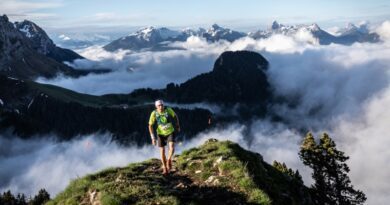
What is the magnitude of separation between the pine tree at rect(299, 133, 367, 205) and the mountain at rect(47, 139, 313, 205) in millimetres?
32280

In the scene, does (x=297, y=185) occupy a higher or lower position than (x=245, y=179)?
lower

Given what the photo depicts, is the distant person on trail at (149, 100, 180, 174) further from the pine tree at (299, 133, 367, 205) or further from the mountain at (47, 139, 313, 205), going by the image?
the pine tree at (299, 133, 367, 205)

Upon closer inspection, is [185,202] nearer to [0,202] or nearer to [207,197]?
[207,197]

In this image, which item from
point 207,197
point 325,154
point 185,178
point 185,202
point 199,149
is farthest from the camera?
point 325,154

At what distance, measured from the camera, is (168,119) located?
1122 inches

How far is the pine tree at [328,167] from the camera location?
A: 62994mm

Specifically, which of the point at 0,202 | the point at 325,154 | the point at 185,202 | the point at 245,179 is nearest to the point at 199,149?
the point at 245,179

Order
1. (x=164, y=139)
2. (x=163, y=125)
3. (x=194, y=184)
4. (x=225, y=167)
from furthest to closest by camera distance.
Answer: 1. (x=164, y=139)
2. (x=163, y=125)
3. (x=225, y=167)
4. (x=194, y=184)

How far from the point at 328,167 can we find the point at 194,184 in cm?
4177

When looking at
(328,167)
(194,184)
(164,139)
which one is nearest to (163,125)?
(164,139)

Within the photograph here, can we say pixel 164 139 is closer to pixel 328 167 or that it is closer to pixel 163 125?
pixel 163 125

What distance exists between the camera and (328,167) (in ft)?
209

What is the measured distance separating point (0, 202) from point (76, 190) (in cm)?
4725

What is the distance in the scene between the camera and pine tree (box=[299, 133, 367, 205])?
63.0 meters
